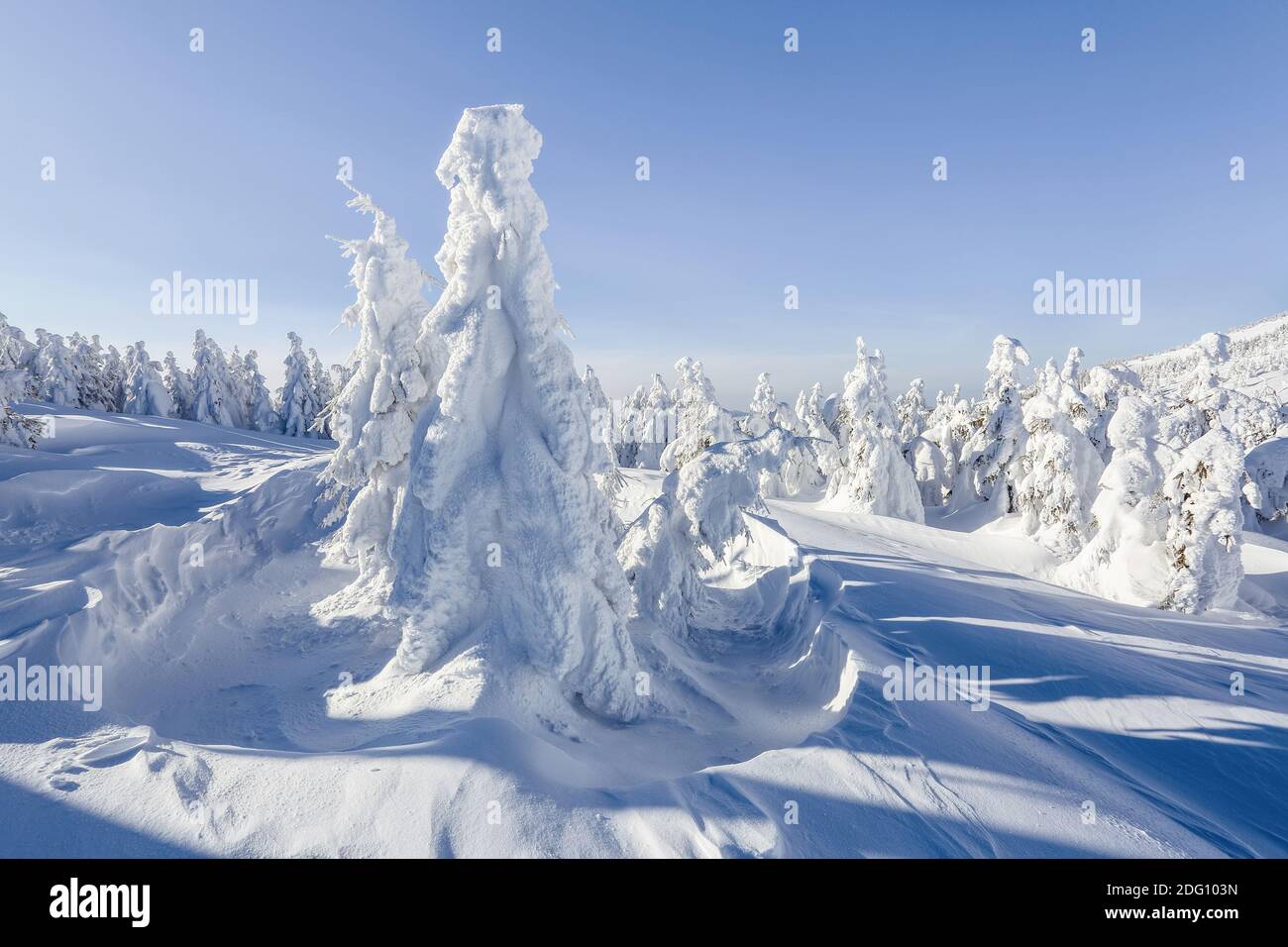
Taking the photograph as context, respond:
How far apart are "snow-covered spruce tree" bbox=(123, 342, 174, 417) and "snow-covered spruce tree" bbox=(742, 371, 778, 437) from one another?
53294mm

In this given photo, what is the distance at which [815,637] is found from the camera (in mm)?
10188

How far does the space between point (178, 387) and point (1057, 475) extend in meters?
74.0

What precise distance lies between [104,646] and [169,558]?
507cm

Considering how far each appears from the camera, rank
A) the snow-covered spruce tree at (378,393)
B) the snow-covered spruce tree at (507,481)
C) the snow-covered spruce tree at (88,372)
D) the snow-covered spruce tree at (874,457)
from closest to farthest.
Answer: the snow-covered spruce tree at (507,481), the snow-covered spruce tree at (378,393), the snow-covered spruce tree at (874,457), the snow-covered spruce tree at (88,372)

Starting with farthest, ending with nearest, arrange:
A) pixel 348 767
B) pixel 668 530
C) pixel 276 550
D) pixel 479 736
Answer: pixel 276 550 → pixel 668 530 → pixel 479 736 → pixel 348 767

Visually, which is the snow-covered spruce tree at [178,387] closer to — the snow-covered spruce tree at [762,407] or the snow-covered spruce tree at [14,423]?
the snow-covered spruce tree at [14,423]

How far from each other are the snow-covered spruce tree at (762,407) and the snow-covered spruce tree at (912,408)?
13.4 metres

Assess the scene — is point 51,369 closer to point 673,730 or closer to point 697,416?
point 697,416

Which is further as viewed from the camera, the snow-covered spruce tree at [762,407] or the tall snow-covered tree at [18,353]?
the snow-covered spruce tree at [762,407]

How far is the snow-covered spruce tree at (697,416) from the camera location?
109ft

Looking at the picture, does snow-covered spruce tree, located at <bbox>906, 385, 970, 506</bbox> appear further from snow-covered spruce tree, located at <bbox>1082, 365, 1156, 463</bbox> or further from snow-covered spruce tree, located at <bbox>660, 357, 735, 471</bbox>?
snow-covered spruce tree, located at <bbox>660, 357, 735, 471</bbox>

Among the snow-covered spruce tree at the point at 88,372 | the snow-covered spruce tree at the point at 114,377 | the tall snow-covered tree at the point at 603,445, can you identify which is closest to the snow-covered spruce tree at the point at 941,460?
the tall snow-covered tree at the point at 603,445
